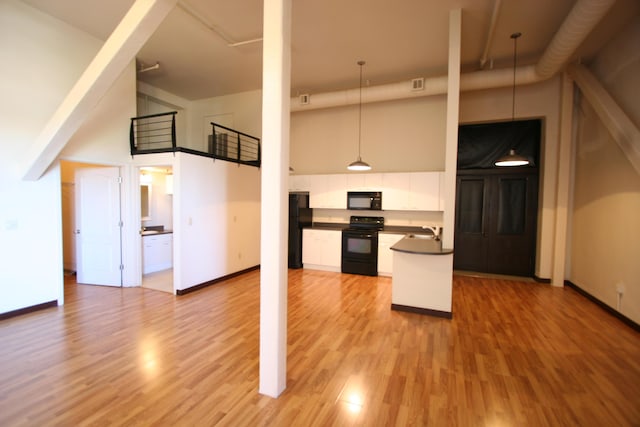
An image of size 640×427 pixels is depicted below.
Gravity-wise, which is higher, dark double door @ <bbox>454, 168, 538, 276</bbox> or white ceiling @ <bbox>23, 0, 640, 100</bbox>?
white ceiling @ <bbox>23, 0, 640, 100</bbox>

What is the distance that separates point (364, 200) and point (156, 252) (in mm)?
4697

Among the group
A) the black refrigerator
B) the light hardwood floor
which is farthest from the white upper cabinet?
the light hardwood floor

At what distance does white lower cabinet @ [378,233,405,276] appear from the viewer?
19.3 feet

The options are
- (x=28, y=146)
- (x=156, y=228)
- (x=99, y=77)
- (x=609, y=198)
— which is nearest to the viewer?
(x=99, y=77)

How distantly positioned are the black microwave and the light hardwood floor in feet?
7.67

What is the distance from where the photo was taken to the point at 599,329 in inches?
141

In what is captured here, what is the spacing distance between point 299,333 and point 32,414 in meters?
2.25

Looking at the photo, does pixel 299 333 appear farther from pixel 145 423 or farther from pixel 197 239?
pixel 197 239

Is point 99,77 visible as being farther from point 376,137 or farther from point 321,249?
A: point 376,137

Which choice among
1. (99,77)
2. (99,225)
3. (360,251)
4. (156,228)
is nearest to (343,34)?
(99,77)

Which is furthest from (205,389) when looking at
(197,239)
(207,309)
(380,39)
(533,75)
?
(533,75)

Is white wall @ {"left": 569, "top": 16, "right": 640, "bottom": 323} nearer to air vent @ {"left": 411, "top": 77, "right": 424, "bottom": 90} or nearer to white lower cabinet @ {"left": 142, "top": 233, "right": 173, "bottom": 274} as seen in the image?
air vent @ {"left": 411, "top": 77, "right": 424, "bottom": 90}

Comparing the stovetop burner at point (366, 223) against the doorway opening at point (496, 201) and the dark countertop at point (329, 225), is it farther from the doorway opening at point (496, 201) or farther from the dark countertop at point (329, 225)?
the doorway opening at point (496, 201)

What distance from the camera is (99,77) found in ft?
10.8
